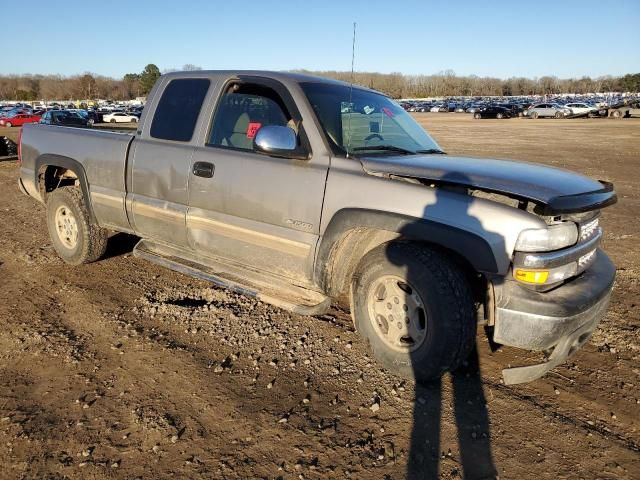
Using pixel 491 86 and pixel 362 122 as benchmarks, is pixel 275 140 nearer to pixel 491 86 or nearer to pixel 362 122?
pixel 362 122

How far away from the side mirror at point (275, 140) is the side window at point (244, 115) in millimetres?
422

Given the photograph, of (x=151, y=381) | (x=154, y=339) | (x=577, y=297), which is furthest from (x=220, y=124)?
(x=577, y=297)

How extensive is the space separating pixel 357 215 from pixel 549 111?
54504mm

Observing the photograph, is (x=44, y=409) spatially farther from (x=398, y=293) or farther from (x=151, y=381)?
(x=398, y=293)

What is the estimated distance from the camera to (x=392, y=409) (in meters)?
3.05

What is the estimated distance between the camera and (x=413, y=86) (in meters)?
181

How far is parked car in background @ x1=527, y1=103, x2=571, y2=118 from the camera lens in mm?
49862

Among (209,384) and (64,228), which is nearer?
(209,384)

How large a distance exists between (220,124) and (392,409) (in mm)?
2564

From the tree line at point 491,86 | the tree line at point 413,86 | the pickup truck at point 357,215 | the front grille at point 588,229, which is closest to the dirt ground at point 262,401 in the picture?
the pickup truck at point 357,215

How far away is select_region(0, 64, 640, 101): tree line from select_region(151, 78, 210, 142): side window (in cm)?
12481

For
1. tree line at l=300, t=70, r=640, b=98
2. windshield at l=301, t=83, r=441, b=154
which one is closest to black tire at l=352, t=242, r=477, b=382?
windshield at l=301, t=83, r=441, b=154

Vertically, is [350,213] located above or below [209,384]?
above

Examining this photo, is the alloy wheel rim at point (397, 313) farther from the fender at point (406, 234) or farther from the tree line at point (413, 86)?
the tree line at point (413, 86)
